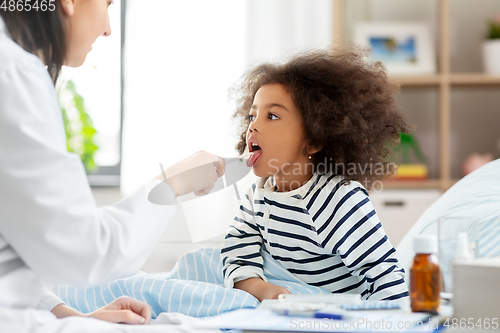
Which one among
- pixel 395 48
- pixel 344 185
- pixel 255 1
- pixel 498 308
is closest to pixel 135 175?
pixel 255 1

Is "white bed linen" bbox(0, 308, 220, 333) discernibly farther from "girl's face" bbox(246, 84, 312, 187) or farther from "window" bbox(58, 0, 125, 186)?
"window" bbox(58, 0, 125, 186)

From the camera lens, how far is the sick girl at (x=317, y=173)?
3.34ft

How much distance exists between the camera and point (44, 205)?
0.61 meters

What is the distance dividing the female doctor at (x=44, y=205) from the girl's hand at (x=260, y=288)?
318 mm

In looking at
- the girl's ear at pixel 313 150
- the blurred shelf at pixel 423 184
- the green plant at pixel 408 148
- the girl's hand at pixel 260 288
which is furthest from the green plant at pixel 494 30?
the girl's hand at pixel 260 288

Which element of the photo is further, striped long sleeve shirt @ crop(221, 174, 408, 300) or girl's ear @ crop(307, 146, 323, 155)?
girl's ear @ crop(307, 146, 323, 155)

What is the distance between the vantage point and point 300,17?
100 inches

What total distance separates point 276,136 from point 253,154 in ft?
0.22

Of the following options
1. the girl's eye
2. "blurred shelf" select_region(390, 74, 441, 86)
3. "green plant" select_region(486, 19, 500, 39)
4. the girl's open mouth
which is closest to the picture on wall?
"blurred shelf" select_region(390, 74, 441, 86)

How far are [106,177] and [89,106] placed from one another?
42 centimetres

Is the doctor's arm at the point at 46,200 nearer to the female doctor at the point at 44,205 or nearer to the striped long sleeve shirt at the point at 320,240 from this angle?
the female doctor at the point at 44,205

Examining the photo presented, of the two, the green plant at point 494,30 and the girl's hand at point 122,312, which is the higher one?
the green plant at point 494,30

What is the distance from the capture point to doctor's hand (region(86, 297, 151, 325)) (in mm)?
758

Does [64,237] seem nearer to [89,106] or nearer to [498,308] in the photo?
[498,308]
